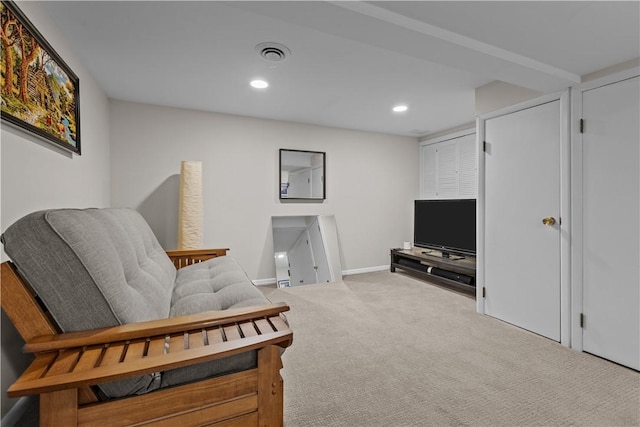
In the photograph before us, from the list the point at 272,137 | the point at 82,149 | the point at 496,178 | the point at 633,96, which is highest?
the point at 272,137

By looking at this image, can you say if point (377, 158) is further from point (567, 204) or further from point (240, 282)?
point (240, 282)

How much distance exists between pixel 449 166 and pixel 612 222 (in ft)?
8.41

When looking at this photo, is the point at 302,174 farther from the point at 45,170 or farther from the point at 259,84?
the point at 45,170

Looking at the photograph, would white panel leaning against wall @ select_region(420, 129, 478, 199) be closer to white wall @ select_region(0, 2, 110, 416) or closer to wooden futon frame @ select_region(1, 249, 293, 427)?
wooden futon frame @ select_region(1, 249, 293, 427)

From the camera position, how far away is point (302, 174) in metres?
4.14

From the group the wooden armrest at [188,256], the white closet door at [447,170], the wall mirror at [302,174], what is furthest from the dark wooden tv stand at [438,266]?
the wooden armrest at [188,256]

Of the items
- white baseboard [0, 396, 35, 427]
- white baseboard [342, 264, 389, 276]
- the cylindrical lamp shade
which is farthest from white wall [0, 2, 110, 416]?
white baseboard [342, 264, 389, 276]

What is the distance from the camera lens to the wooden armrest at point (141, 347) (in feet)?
2.71

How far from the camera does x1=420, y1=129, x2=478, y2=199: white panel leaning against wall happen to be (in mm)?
4117

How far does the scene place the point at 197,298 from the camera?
1473 mm

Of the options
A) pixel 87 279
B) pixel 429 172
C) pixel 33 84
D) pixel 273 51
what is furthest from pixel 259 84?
pixel 429 172

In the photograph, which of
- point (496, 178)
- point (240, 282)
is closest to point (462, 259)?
point (496, 178)

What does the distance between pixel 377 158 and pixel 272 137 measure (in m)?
1.71

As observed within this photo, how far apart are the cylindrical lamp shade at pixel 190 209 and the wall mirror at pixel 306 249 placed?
105 centimetres
